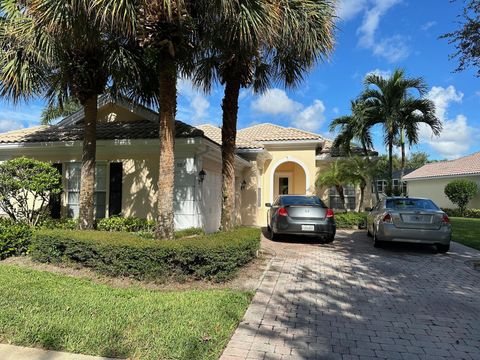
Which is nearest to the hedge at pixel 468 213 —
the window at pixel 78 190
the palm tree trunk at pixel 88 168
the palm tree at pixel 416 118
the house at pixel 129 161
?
the palm tree at pixel 416 118

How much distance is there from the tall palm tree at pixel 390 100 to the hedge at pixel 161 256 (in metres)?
13.5

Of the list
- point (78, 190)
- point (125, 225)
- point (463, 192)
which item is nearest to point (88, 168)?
point (125, 225)

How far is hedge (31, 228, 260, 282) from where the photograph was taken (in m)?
6.05

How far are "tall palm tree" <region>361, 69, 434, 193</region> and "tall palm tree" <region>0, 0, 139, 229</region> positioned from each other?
12.9m

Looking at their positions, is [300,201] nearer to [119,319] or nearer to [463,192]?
[119,319]

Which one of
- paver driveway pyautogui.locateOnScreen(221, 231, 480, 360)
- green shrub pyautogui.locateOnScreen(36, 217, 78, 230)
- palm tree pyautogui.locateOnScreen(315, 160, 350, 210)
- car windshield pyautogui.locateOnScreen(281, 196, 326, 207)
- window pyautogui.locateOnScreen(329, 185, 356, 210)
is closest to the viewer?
paver driveway pyautogui.locateOnScreen(221, 231, 480, 360)

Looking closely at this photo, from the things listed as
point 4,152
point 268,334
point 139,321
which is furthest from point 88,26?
point 4,152

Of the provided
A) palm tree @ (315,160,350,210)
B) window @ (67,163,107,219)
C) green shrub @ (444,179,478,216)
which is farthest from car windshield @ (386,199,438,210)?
green shrub @ (444,179,478,216)

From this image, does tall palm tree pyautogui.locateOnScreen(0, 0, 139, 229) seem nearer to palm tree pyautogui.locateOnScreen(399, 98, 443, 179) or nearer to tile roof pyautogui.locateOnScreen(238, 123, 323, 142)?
tile roof pyautogui.locateOnScreen(238, 123, 323, 142)

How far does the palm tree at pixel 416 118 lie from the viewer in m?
17.4

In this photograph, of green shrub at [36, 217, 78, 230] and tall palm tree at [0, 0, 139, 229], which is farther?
green shrub at [36, 217, 78, 230]

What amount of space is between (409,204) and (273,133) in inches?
419

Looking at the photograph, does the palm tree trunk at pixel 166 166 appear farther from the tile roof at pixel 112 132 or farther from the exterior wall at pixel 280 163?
the exterior wall at pixel 280 163

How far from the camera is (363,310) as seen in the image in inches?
200
